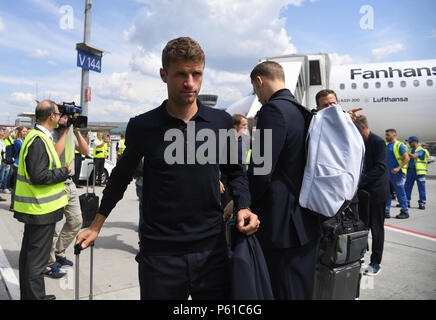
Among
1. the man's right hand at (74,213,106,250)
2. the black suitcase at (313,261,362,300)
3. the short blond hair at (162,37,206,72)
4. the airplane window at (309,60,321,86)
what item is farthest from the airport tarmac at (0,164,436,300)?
the airplane window at (309,60,321,86)

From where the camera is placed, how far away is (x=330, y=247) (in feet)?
7.29

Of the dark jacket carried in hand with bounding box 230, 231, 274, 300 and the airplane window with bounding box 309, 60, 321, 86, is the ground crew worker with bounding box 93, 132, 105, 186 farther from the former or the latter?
the dark jacket carried in hand with bounding box 230, 231, 274, 300

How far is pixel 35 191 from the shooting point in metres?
3.01

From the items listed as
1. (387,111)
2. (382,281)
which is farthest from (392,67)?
(382,281)

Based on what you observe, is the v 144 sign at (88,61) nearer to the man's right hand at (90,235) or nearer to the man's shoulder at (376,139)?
the man's right hand at (90,235)

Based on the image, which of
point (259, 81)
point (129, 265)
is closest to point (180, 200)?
point (259, 81)

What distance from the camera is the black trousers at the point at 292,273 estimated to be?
75.5 inches

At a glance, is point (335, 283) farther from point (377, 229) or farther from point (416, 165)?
point (416, 165)

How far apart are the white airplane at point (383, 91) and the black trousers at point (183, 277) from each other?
13345 mm

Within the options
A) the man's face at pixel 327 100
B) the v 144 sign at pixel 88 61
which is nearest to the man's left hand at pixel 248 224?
the man's face at pixel 327 100

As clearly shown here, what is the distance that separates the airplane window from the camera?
14.4 meters

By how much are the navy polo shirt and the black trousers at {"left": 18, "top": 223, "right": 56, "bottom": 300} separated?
1.61 m
